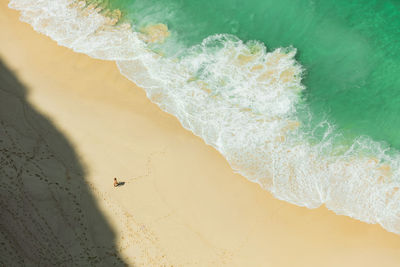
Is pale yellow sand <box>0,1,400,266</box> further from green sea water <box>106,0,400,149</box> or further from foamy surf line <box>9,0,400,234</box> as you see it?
green sea water <box>106,0,400,149</box>

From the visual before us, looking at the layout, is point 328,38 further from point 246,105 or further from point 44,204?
point 44,204

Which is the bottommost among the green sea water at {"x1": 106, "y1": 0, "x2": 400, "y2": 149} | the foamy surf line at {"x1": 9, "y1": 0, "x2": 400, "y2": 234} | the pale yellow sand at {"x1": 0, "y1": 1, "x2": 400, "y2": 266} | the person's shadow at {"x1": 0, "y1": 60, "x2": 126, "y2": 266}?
the person's shadow at {"x1": 0, "y1": 60, "x2": 126, "y2": 266}

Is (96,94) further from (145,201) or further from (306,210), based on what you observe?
(306,210)

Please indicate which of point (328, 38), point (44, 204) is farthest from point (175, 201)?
point (328, 38)

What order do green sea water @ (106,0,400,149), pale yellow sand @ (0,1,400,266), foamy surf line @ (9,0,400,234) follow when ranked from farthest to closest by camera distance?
green sea water @ (106,0,400,149), foamy surf line @ (9,0,400,234), pale yellow sand @ (0,1,400,266)

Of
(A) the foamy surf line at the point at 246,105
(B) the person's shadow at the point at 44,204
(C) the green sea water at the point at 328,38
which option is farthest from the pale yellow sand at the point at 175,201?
(C) the green sea water at the point at 328,38

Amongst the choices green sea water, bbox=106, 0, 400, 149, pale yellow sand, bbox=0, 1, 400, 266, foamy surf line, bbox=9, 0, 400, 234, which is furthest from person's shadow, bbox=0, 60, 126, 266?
green sea water, bbox=106, 0, 400, 149

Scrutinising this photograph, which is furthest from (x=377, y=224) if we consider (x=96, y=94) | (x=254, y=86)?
(x=96, y=94)

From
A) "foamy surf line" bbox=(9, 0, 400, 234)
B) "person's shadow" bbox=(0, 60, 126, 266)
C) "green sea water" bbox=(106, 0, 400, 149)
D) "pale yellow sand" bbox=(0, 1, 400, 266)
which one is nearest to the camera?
"person's shadow" bbox=(0, 60, 126, 266)
